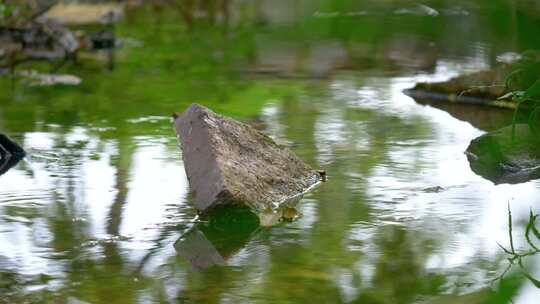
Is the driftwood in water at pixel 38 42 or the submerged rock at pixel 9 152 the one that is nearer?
the submerged rock at pixel 9 152

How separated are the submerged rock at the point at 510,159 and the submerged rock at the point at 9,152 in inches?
72.4

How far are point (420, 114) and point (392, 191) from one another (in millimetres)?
1773

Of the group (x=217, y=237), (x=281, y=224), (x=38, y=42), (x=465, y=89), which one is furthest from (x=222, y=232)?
(x=38, y=42)

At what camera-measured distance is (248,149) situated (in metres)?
3.53

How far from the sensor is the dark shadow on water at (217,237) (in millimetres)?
2729

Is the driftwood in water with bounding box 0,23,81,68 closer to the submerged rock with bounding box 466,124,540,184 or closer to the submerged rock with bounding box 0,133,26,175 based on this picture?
the submerged rock with bounding box 0,133,26,175

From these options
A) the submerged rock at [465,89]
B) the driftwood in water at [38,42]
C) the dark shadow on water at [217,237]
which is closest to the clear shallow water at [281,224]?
the dark shadow on water at [217,237]

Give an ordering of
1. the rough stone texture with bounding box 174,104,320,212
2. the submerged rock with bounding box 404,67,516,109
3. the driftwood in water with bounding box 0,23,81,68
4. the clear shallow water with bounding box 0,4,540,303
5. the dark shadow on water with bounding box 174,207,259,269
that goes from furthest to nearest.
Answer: the driftwood in water with bounding box 0,23,81,68 < the submerged rock with bounding box 404,67,516,109 < the rough stone texture with bounding box 174,104,320,212 < the dark shadow on water with bounding box 174,207,259,269 < the clear shallow water with bounding box 0,4,540,303

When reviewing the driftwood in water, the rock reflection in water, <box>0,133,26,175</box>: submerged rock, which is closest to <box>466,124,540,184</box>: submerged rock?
the rock reflection in water

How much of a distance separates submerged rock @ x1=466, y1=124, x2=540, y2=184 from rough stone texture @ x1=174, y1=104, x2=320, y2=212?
0.65 meters

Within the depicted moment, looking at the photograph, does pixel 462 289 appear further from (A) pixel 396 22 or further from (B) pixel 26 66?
(A) pixel 396 22

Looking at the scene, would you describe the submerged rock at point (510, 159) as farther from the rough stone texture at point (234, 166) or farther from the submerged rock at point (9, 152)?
the submerged rock at point (9, 152)

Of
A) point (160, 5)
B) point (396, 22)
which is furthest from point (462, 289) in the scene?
point (160, 5)

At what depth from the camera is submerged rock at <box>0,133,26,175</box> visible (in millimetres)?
4164
